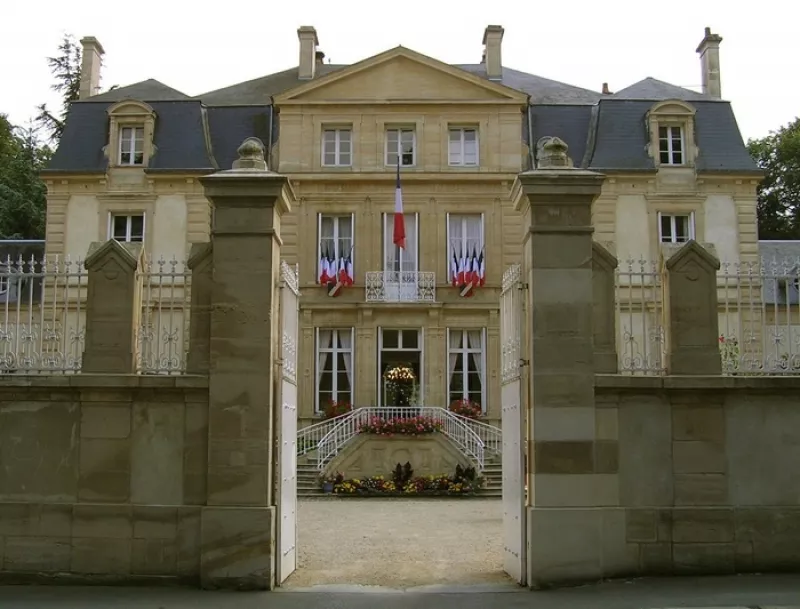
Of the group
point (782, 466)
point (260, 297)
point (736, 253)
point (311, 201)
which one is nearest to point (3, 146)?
point (311, 201)

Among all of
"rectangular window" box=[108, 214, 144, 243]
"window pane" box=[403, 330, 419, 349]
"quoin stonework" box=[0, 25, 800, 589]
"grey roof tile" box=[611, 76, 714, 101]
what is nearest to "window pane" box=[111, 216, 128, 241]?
"rectangular window" box=[108, 214, 144, 243]

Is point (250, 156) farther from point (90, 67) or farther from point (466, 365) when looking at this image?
point (90, 67)

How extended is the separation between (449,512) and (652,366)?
9.11 m

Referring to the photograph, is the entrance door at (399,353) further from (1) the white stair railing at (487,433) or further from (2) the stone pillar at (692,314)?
(2) the stone pillar at (692,314)

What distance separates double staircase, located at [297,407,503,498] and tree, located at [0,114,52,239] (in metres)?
17.9

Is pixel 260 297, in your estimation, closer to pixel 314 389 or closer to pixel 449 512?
pixel 449 512

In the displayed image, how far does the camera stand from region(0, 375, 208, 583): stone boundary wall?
905 centimetres

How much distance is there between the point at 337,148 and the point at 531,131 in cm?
589

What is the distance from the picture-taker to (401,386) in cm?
2744

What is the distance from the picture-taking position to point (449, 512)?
58.8 feet

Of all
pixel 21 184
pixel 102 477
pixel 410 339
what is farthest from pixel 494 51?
pixel 102 477

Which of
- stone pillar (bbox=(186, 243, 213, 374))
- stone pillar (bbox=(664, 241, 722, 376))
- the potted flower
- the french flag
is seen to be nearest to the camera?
stone pillar (bbox=(186, 243, 213, 374))

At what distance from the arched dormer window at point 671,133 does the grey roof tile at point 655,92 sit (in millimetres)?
1089

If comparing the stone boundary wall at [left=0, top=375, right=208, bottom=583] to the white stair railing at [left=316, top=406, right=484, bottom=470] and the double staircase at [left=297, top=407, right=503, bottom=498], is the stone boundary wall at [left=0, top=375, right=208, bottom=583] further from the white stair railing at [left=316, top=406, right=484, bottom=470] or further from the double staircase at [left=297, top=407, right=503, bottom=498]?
the white stair railing at [left=316, top=406, right=484, bottom=470]
